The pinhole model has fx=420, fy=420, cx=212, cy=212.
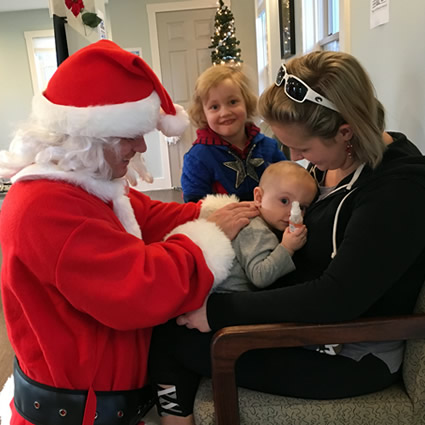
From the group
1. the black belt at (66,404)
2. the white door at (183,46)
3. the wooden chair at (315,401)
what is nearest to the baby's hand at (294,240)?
the wooden chair at (315,401)

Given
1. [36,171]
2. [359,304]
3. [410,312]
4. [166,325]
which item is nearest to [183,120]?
[36,171]

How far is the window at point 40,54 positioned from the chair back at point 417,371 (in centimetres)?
762

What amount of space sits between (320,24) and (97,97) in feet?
8.48

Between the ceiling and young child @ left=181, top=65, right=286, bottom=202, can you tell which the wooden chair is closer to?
young child @ left=181, top=65, right=286, bottom=202

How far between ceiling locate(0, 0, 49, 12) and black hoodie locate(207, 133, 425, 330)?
7230 mm

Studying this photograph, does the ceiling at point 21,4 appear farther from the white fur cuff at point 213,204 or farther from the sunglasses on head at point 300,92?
the sunglasses on head at point 300,92

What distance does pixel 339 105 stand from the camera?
3.57ft

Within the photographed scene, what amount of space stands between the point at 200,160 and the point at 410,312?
1.28 m

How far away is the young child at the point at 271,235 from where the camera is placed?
4.01 ft

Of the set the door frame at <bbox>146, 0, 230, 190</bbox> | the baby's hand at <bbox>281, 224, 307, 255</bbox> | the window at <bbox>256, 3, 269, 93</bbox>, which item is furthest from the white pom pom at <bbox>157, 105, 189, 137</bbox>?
the door frame at <bbox>146, 0, 230, 190</bbox>

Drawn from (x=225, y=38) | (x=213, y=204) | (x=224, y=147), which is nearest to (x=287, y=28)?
(x=225, y=38)

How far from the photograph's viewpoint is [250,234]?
1310 mm

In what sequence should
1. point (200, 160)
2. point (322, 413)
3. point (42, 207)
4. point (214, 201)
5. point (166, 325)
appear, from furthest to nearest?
point (200, 160), point (214, 201), point (166, 325), point (322, 413), point (42, 207)

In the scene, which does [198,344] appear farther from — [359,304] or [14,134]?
[14,134]
